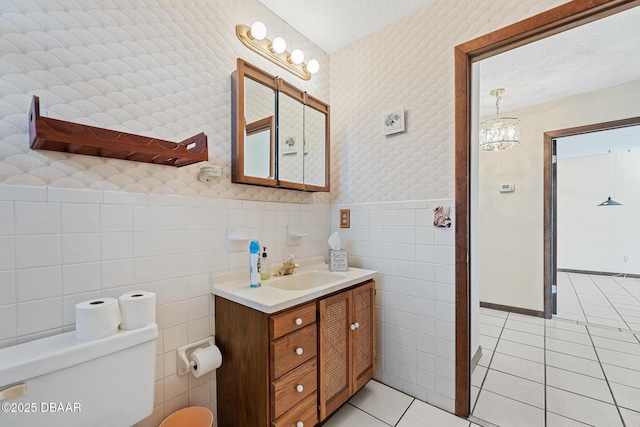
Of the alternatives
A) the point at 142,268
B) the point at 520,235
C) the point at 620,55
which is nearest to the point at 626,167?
the point at 520,235

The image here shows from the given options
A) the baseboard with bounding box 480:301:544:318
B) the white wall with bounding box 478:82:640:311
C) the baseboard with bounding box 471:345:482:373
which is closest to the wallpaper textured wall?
the baseboard with bounding box 471:345:482:373

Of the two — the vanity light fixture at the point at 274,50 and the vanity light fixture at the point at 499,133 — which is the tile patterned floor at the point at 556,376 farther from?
the vanity light fixture at the point at 274,50

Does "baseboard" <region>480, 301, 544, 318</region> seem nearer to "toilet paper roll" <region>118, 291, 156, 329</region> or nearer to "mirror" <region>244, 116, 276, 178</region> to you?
"mirror" <region>244, 116, 276, 178</region>

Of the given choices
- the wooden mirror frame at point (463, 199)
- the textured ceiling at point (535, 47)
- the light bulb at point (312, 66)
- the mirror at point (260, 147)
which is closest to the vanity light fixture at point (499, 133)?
the textured ceiling at point (535, 47)

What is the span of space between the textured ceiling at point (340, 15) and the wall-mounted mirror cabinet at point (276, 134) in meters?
0.49

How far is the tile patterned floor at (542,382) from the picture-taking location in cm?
157

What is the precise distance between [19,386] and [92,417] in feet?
0.81

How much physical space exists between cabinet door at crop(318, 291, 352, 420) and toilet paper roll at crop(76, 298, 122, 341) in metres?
0.87

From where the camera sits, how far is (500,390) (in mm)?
1833

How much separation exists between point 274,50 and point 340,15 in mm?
536

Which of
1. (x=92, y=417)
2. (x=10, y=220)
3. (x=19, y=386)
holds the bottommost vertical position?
(x=92, y=417)

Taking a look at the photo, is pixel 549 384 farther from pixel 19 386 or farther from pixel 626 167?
pixel 626 167

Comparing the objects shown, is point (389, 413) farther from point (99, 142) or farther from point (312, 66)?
point (312, 66)

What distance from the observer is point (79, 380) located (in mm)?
884
